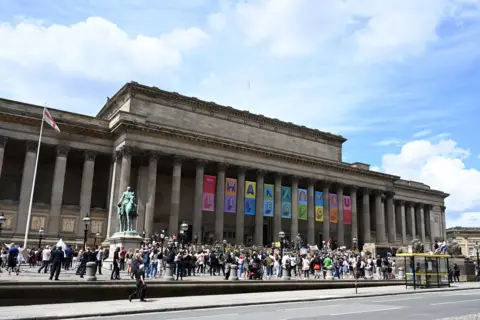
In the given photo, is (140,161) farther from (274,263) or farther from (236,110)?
(274,263)

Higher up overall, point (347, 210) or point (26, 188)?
point (347, 210)

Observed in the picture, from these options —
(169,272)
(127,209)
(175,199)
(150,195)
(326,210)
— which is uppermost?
(326,210)

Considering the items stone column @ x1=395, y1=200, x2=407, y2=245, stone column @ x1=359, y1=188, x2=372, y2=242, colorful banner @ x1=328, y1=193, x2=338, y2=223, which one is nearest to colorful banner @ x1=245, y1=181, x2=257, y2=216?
colorful banner @ x1=328, y1=193, x2=338, y2=223

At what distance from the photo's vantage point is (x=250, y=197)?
50.5m

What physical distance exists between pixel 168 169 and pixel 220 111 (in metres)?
10.2

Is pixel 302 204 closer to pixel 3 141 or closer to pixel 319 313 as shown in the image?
pixel 3 141

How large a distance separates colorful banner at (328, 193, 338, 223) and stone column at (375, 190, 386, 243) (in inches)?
351

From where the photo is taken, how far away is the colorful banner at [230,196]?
48.5 metres

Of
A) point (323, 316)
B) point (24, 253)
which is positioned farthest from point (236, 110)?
point (323, 316)

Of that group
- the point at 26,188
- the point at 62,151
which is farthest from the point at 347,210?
the point at 26,188

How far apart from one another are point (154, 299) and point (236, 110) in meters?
39.4

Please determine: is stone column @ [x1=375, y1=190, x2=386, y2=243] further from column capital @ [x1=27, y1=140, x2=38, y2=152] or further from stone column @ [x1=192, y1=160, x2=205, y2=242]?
column capital @ [x1=27, y1=140, x2=38, y2=152]

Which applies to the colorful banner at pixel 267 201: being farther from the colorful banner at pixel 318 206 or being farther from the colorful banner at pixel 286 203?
the colorful banner at pixel 318 206

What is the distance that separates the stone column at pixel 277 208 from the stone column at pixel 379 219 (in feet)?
62.2
